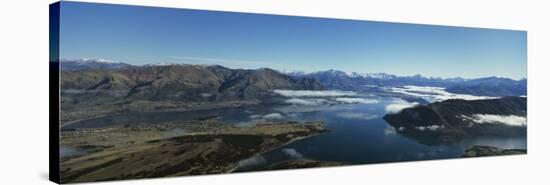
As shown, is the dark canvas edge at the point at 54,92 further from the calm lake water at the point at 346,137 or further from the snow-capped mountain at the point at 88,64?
the calm lake water at the point at 346,137

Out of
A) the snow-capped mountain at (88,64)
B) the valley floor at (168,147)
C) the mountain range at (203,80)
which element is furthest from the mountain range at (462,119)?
the snow-capped mountain at (88,64)

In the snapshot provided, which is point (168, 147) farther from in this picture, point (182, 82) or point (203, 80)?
point (203, 80)

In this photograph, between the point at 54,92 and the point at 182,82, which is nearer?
the point at 54,92

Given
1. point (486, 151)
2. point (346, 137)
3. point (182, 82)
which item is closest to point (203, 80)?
point (182, 82)

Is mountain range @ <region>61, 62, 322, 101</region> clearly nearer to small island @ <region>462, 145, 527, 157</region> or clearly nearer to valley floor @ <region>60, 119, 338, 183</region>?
valley floor @ <region>60, 119, 338, 183</region>

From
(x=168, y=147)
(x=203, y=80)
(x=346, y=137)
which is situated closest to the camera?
(x=168, y=147)

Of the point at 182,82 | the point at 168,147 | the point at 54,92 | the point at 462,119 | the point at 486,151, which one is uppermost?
the point at 182,82

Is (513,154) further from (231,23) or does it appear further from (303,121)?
(231,23)
